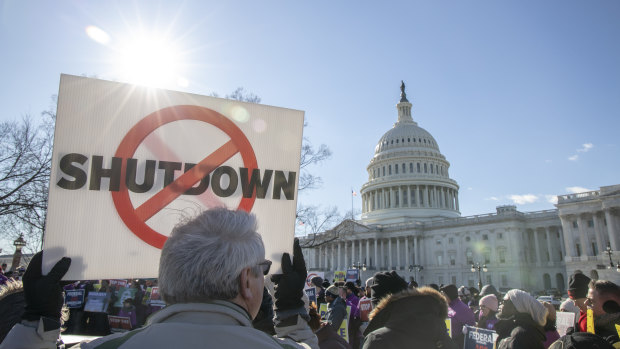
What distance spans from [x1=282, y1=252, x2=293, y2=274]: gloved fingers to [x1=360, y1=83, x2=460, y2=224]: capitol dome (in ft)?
259

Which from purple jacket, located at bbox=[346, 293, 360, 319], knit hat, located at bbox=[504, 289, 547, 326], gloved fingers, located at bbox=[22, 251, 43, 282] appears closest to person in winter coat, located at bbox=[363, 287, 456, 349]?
knit hat, located at bbox=[504, 289, 547, 326]

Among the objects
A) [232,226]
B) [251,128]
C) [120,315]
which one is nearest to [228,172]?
[251,128]

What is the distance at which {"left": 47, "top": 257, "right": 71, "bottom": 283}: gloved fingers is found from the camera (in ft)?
6.82

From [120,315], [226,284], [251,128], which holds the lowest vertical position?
[120,315]

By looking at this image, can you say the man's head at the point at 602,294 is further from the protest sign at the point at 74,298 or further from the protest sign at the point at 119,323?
the protest sign at the point at 74,298

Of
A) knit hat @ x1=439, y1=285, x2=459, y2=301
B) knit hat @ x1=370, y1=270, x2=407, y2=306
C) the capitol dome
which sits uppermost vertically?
the capitol dome

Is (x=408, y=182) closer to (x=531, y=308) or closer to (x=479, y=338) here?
(x=479, y=338)

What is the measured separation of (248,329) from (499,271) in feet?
234

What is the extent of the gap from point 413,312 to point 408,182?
82403 millimetres

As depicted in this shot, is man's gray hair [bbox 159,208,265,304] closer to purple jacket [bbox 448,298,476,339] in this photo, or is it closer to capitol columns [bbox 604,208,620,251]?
purple jacket [bbox 448,298,476,339]

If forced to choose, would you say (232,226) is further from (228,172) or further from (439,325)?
Answer: (439,325)

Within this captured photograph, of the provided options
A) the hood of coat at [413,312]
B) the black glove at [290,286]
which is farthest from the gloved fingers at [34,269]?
the hood of coat at [413,312]

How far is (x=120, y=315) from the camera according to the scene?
38.1 ft

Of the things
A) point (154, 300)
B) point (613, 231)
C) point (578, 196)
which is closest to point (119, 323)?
point (154, 300)
